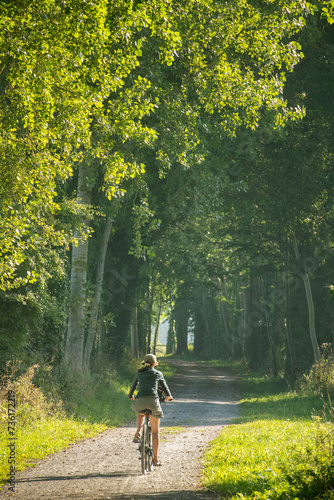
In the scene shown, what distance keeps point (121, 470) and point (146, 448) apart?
0.82 metres

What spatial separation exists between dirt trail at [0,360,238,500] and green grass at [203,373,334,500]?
0.44 metres

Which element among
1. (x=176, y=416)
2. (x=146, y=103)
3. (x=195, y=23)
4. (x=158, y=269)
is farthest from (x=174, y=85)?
(x=158, y=269)

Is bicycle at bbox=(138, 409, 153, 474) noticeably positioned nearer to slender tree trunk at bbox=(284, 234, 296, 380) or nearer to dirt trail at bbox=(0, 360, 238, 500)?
dirt trail at bbox=(0, 360, 238, 500)

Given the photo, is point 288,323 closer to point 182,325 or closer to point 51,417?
point 51,417

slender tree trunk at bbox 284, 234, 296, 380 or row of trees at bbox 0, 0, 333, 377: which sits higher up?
row of trees at bbox 0, 0, 333, 377

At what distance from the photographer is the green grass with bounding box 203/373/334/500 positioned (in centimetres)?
651

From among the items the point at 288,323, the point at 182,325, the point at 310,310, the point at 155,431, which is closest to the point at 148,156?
the point at 310,310

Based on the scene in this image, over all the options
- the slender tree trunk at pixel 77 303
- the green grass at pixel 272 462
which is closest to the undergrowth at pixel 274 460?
the green grass at pixel 272 462

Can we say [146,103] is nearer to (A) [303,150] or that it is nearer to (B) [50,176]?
(B) [50,176]

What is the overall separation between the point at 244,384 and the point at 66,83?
23.5 meters

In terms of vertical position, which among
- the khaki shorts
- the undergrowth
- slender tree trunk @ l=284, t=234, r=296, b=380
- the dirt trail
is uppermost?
slender tree trunk @ l=284, t=234, r=296, b=380

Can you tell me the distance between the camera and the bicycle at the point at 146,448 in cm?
870

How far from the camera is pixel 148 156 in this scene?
722 inches
